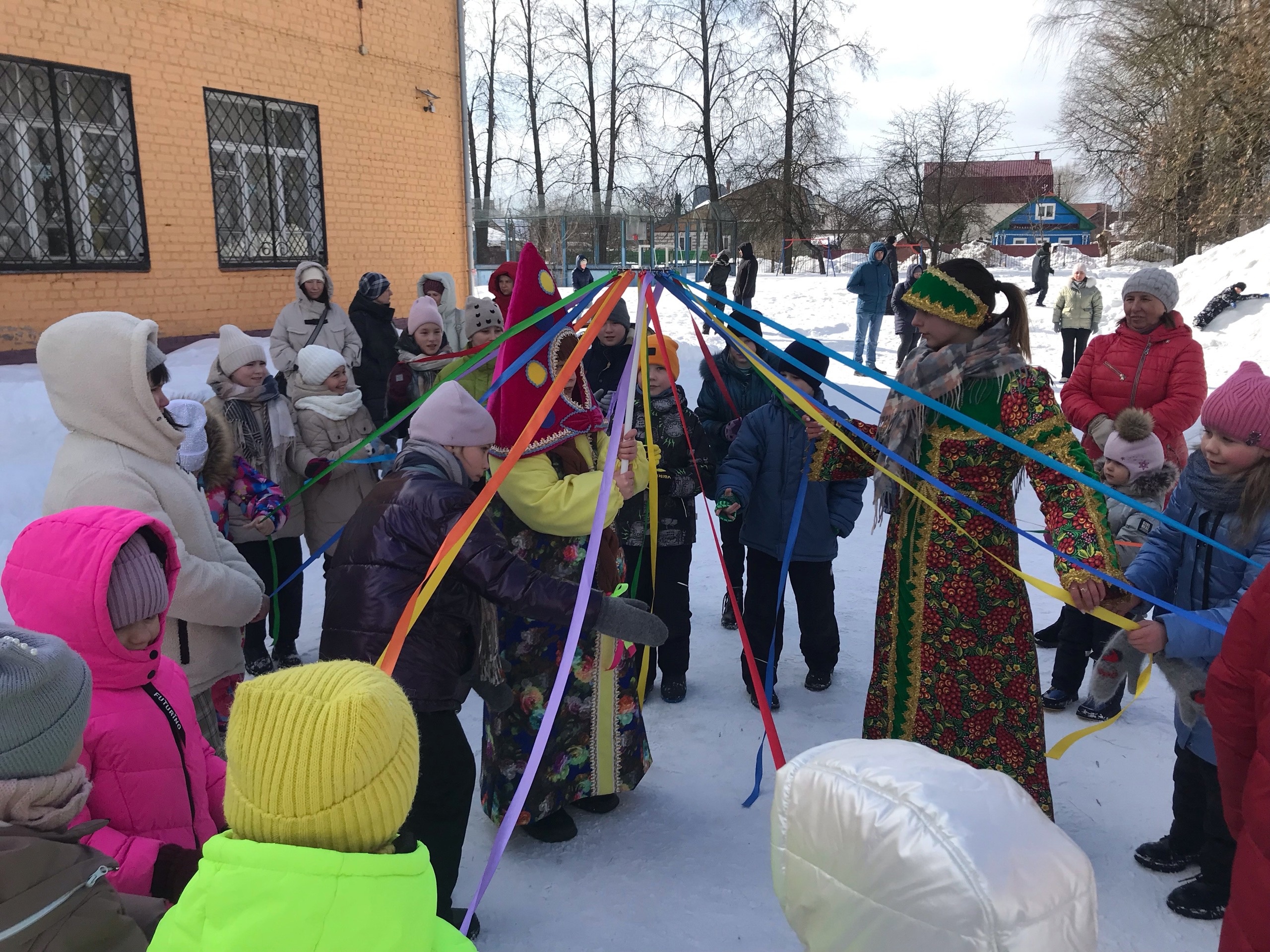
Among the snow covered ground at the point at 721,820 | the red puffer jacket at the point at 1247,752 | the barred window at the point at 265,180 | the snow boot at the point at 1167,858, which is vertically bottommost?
the snow covered ground at the point at 721,820

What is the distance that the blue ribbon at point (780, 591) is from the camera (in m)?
3.13

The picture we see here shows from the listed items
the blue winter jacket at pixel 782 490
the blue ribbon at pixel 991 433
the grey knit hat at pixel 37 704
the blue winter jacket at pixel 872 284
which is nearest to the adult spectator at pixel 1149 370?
the blue winter jacket at pixel 782 490

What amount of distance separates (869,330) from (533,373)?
11165mm

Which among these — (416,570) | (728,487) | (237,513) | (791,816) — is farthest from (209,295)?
(791,816)

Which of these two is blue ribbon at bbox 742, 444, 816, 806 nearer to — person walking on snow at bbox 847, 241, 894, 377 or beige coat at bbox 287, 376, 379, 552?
beige coat at bbox 287, 376, 379, 552

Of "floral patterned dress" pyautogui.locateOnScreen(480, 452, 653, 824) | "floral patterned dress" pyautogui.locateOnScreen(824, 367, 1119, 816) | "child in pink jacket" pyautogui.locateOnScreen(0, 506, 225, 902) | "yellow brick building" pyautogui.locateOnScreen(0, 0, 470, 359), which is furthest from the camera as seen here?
"yellow brick building" pyautogui.locateOnScreen(0, 0, 470, 359)

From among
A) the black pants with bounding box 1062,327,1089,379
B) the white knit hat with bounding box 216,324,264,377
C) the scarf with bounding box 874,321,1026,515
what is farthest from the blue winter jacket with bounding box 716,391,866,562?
the black pants with bounding box 1062,327,1089,379

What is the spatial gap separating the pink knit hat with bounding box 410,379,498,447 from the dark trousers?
5.33 ft

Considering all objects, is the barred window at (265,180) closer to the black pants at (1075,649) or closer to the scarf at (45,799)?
the black pants at (1075,649)

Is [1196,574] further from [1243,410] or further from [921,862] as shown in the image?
[921,862]

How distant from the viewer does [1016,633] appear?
9.04ft

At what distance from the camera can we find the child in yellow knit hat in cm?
106

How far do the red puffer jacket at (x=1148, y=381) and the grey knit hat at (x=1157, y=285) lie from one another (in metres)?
0.17

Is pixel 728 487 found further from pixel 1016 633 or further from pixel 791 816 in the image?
pixel 791 816
